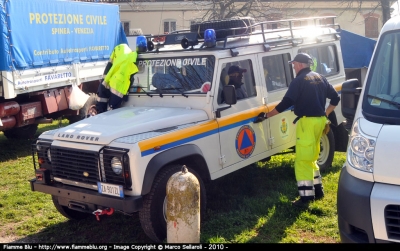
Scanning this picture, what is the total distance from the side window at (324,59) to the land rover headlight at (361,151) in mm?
3327

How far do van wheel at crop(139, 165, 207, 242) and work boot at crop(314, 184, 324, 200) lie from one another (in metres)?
2.18

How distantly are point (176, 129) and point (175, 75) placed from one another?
1047 mm

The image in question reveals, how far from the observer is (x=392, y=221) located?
3486 millimetres

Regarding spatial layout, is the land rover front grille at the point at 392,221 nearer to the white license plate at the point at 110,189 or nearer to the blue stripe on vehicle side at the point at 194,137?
the blue stripe on vehicle side at the point at 194,137

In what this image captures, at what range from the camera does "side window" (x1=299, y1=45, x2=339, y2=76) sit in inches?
283

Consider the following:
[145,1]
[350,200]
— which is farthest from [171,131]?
[145,1]

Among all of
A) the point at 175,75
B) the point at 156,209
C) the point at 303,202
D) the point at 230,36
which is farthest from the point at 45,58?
the point at 303,202

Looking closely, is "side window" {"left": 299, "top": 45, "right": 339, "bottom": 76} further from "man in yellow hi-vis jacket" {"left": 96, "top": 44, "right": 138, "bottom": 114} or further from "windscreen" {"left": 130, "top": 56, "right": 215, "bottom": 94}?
"man in yellow hi-vis jacket" {"left": 96, "top": 44, "right": 138, "bottom": 114}

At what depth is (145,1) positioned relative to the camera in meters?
31.0

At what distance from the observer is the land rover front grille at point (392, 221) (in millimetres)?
3449

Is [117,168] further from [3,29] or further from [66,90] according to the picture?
[66,90]

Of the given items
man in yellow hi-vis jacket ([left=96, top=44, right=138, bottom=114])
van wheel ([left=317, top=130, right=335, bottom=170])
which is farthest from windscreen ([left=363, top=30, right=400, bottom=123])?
man in yellow hi-vis jacket ([left=96, top=44, right=138, bottom=114])

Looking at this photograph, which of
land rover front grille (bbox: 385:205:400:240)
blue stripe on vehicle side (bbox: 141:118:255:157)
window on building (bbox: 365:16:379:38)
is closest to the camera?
land rover front grille (bbox: 385:205:400:240)

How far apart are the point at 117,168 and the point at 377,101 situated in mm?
2428
